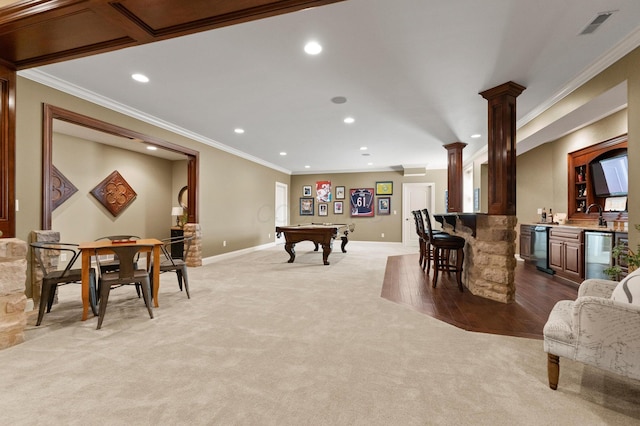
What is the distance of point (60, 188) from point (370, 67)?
18.7 feet

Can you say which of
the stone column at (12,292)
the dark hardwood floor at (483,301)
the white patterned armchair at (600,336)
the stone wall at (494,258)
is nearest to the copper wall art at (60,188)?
the stone column at (12,292)

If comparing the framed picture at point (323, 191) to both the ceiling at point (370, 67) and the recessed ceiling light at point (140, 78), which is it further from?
the recessed ceiling light at point (140, 78)

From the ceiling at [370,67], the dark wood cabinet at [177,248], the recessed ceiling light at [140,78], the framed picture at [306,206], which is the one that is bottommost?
the dark wood cabinet at [177,248]

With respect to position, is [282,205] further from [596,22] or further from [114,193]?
[596,22]

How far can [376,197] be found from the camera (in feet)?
31.1

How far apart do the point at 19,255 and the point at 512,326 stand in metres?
4.19

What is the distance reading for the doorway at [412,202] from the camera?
29.3 ft

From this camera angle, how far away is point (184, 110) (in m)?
4.18

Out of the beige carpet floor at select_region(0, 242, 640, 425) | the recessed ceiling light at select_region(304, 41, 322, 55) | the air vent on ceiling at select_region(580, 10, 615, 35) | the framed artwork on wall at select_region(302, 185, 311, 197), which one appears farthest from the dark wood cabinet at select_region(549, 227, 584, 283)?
the framed artwork on wall at select_region(302, 185, 311, 197)

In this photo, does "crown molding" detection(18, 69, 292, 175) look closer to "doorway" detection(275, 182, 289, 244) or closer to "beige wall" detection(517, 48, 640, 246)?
"doorway" detection(275, 182, 289, 244)

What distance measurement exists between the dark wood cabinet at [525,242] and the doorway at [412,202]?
10.4 ft

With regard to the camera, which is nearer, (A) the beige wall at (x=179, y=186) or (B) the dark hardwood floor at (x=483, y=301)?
(B) the dark hardwood floor at (x=483, y=301)

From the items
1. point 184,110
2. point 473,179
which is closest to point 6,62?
point 184,110

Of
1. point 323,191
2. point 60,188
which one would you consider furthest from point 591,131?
point 60,188
